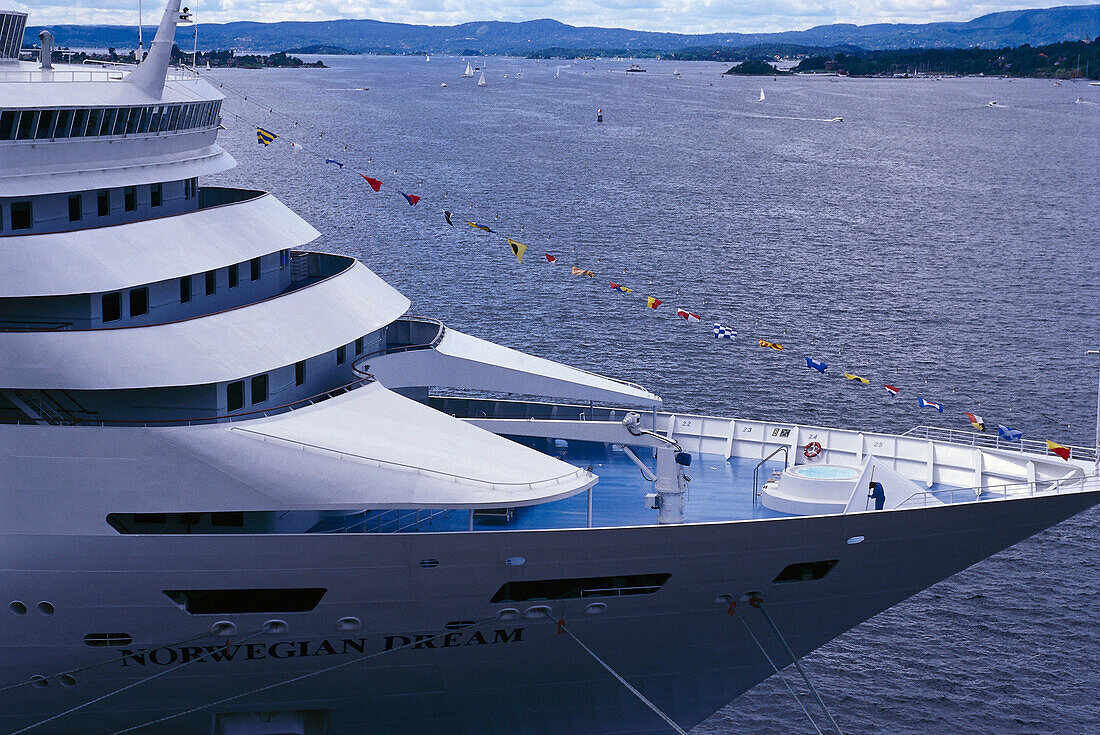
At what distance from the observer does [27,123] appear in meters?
20.1

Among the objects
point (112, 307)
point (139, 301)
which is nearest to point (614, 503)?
point (139, 301)

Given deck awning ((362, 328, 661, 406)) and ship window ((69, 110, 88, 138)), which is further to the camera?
deck awning ((362, 328, 661, 406))

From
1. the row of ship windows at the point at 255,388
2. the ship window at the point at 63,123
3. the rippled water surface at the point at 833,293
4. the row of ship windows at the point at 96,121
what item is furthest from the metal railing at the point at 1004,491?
the ship window at the point at 63,123

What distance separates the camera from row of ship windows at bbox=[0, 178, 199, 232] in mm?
20703

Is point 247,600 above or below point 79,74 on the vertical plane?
below

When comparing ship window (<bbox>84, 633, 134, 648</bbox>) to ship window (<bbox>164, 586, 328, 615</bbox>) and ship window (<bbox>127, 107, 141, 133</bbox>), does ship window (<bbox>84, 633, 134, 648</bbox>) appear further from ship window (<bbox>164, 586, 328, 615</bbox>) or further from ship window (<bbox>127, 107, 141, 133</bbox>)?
ship window (<bbox>127, 107, 141, 133</bbox>)

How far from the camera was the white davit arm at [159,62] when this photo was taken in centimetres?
2200

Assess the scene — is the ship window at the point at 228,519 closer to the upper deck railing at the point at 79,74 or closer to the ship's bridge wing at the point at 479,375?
the ship's bridge wing at the point at 479,375

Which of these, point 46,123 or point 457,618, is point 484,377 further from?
point 46,123

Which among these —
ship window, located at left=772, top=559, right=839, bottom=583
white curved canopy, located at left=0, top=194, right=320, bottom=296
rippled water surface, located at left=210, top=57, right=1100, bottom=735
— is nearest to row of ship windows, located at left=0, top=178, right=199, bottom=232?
white curved canopy, located at left=0, top=194, right=320, bottom=296

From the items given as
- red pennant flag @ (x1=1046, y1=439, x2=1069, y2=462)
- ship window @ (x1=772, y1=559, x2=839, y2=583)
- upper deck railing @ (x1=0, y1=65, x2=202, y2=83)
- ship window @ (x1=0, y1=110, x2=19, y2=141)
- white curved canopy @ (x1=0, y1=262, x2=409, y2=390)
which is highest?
upper deck railing @ (x1=0, y1=65, x2=202, y2=83)

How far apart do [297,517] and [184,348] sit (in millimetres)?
3350

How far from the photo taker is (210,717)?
20.8 m

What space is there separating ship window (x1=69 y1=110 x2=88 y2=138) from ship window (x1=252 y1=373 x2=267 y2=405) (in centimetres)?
505
